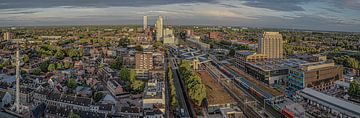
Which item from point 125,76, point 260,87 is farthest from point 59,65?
point 260,87

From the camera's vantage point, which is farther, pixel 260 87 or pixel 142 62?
pixel 142 62

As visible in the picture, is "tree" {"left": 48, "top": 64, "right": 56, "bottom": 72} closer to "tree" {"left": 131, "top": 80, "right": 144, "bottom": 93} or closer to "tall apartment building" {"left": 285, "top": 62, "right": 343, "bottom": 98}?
"tree" {"left": 131, "top": 80, "right": 144, "bottom": 93}

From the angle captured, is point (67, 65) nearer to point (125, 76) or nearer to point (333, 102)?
point (125, 76)

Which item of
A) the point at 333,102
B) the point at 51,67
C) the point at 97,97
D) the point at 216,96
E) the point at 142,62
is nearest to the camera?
the point at 333,102

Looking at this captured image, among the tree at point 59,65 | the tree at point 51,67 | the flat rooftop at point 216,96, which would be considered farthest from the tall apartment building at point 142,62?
the tree at point 51,67

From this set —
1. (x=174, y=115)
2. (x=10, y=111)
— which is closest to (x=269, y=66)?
(x=174, y=115)

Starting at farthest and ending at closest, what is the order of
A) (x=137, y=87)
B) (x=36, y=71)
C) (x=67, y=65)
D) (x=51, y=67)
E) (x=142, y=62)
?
(x=67, y=65) < (x=51, y=67) < (x=142, y=62) < (x=36, y=71) < (x=137, y=87)

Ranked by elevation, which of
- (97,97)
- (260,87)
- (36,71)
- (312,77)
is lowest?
(97,97)
